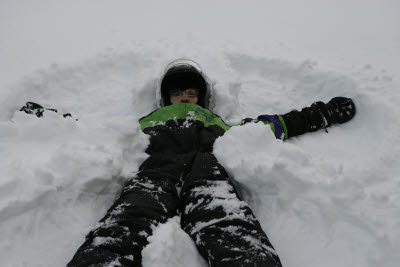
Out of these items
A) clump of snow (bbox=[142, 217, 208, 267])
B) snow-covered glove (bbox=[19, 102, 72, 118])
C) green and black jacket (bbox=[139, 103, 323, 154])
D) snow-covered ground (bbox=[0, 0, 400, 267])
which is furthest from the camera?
snow-covered glove (bbox=[19, 102, 72, 118])

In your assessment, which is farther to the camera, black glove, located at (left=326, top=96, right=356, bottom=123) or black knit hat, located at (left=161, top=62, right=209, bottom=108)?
black knit hat, located at (left=161, top=62, right=209, bottom=108)

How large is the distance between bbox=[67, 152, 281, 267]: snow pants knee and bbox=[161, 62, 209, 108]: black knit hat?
4.04ft

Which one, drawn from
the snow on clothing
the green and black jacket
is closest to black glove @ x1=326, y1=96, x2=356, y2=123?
the green and black jacket

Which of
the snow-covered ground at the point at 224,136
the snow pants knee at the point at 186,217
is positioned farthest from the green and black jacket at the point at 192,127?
the snow pants knee at the point at 186,217

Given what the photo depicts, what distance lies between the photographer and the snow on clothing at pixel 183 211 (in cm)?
127

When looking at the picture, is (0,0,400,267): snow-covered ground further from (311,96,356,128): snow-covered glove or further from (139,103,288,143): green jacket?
(139,103,288,143): green jacket

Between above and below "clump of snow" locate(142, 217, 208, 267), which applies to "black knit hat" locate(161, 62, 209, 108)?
above

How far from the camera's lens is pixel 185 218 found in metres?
1.58

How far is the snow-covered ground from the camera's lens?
4.53 feet

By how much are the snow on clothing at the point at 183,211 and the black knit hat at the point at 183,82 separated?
2.68 ft

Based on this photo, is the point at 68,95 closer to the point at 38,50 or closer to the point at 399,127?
the point at 38,50

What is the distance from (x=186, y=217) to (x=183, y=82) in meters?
1.76

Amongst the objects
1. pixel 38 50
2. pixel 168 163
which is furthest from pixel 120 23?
pixel 168 163

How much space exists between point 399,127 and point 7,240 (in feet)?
9.01
